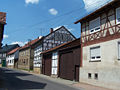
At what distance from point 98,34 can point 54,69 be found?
1168cm

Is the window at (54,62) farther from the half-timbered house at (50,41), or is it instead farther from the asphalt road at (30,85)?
the half-timbered house at (50,41)

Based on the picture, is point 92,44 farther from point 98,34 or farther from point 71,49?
point 71,49

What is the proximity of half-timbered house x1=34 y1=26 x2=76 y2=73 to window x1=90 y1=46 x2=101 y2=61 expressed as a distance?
17.3 m

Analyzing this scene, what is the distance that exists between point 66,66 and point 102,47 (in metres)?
7.52

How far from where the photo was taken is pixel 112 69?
1373 cm

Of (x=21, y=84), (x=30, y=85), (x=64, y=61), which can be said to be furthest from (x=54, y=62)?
(x=30, y=85)

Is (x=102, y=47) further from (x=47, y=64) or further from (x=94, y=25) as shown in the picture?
(x=47, y=64)

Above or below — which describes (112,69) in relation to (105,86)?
above

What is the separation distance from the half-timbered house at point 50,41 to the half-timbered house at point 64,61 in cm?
395

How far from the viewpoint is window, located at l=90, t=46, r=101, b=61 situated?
15891mm

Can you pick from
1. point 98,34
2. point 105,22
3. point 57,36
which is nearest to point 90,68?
point 98,34

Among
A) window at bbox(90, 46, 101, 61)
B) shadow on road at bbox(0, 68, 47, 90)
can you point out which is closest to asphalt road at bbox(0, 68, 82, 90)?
shadow on road at bbox(0, 68, 47, 90)

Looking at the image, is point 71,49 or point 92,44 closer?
point 92,44

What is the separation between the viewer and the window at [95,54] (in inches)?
626
